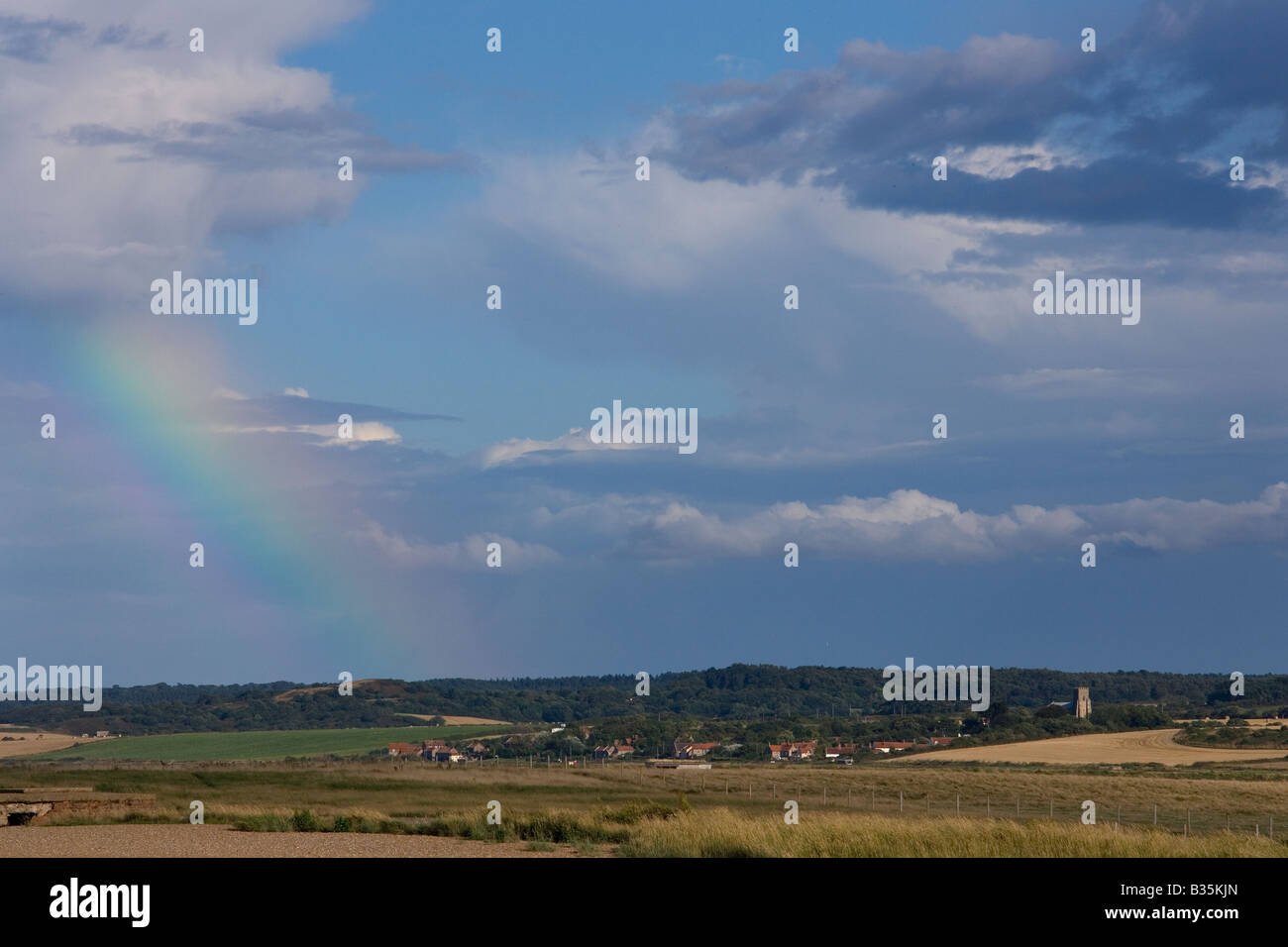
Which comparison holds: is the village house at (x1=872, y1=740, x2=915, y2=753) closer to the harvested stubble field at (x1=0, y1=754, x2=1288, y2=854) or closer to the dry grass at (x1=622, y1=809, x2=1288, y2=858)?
the harvested stubble field at (x1=0, y1=754, x2=1288, y2=854)

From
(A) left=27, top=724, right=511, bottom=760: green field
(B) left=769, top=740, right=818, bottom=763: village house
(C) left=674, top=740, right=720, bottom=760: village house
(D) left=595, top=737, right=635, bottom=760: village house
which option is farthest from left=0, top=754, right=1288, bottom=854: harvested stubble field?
(A) left=27, top=724, right=511, bottom=760: green field

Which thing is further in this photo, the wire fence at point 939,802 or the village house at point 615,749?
the village house at point 615,749

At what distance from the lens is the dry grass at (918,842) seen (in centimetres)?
2170

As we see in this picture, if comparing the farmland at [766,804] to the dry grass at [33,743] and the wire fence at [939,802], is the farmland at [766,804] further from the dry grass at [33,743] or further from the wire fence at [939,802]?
the dry grass at [33,743]

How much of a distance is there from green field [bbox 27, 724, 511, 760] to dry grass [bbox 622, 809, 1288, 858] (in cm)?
10050

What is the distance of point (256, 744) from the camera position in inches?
5615

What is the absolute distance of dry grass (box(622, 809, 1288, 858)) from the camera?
2170 cm

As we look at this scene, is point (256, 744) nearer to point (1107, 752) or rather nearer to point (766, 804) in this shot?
point (1107, 752)

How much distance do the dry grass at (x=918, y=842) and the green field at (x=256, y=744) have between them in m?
100

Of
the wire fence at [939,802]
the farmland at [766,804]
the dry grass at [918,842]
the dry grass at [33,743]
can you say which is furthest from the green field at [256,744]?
the dry grass at [918,842]
